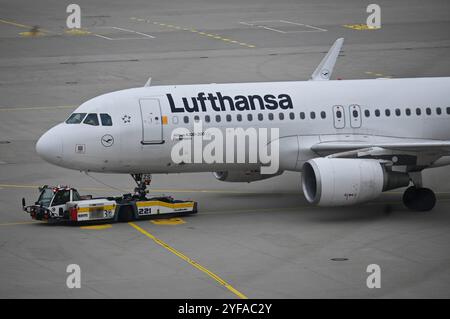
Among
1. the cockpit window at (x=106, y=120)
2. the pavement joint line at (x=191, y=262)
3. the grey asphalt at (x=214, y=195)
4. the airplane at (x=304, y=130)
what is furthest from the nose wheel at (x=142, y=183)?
the cockpit window at (x=106, y=120)

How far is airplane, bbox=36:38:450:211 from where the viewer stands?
3888 centimetres

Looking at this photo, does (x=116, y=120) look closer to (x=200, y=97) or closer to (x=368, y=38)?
(x=200, y=97)

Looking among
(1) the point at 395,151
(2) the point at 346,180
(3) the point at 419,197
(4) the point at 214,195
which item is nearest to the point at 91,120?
(4) the point at 214,195

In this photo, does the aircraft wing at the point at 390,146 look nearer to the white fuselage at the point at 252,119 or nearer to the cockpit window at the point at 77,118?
the white fuselage at the point at 252,119

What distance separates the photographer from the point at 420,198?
4056 cm

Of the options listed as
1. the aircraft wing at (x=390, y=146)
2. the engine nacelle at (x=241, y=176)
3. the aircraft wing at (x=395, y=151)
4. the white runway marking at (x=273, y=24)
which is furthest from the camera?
the white runway marking at (x=273, y=24)

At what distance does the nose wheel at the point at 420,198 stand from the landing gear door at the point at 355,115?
300cm

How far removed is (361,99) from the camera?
135 ft

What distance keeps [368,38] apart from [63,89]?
2407 centimetres

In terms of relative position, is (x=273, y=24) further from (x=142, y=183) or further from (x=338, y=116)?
(x=142, y=183)

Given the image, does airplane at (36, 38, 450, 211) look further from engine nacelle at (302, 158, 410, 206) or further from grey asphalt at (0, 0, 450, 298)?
grey asphalt at (0, 0, 450, 298)

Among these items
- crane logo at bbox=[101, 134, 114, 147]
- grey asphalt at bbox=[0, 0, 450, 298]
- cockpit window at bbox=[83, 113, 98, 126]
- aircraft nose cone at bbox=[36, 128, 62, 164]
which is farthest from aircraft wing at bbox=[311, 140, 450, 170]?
aircraft nose cone at bbox=[36, 128, 62, 164]

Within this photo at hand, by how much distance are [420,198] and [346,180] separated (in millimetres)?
3877

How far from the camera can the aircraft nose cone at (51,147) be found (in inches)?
1547
